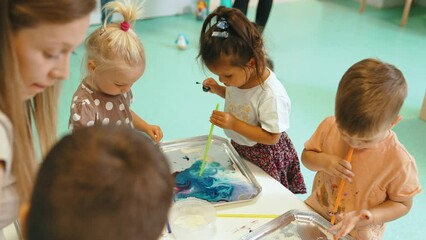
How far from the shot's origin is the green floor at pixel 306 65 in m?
2.24

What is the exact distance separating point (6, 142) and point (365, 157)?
73cm

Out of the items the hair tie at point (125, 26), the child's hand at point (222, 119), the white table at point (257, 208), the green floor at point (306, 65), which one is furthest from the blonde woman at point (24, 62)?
the green floor at point (306, 65)

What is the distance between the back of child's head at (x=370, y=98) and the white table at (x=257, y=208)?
261 millimetres

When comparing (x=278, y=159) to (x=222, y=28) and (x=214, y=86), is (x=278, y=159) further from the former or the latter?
(x=222, y=28)

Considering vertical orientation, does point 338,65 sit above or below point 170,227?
below

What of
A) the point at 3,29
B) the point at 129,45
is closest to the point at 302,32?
the point at 129,45

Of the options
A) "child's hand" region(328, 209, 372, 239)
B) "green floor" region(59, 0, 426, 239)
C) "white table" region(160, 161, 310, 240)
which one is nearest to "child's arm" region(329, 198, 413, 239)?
"child's hand" region(328, 209, 372, 239)

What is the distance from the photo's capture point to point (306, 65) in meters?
2.96

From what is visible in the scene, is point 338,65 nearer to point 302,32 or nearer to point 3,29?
point 302,32

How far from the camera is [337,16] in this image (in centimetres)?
394

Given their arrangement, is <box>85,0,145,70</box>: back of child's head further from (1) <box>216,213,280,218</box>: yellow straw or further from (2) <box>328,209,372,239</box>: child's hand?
(2) <box>328,209,372,239</box>: child's hand

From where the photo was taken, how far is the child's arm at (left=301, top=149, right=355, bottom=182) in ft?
3.14

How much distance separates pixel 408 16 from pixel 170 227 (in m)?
3.80

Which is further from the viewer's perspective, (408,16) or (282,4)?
(282,4)
